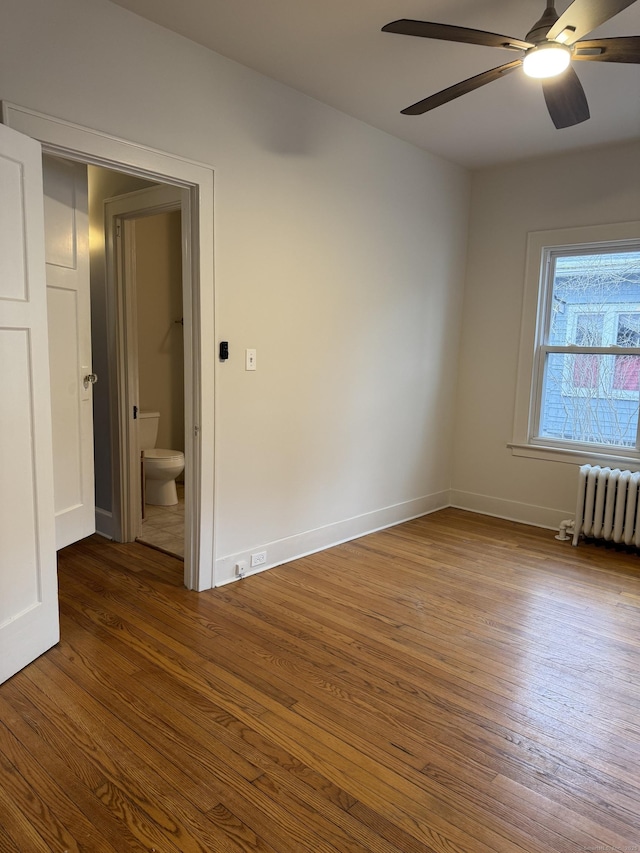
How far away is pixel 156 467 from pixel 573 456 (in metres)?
3.16

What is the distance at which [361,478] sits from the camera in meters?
4.03

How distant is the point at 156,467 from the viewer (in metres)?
4.52

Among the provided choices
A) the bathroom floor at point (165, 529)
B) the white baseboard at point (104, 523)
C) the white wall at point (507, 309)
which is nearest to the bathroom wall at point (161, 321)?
the bathroom floor at point (165, 529)

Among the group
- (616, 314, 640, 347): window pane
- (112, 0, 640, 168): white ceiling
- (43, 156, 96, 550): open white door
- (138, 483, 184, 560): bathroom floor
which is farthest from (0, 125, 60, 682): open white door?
(616, 314, 640, 347): window pane

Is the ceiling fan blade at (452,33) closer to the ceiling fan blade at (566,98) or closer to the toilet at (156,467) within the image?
the ceiling fan blade at (566,98)

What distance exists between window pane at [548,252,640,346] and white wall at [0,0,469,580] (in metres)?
0.79

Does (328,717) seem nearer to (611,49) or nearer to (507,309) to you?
(611,49)

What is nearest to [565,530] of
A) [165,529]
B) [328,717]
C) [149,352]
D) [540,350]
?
[540,350]

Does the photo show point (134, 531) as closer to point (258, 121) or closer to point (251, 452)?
point (251, 452)

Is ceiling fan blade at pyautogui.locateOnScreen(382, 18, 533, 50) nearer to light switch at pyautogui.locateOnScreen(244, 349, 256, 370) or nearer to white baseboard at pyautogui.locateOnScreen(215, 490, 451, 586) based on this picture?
light switch at pyautogui.locateOnScreen(244, 349, 256, 370)

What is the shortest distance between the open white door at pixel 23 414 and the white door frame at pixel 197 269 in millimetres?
222

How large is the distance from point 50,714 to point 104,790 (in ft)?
1.49

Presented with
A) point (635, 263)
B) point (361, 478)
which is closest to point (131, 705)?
point (361, 478)

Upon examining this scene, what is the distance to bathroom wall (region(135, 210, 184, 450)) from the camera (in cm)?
536
